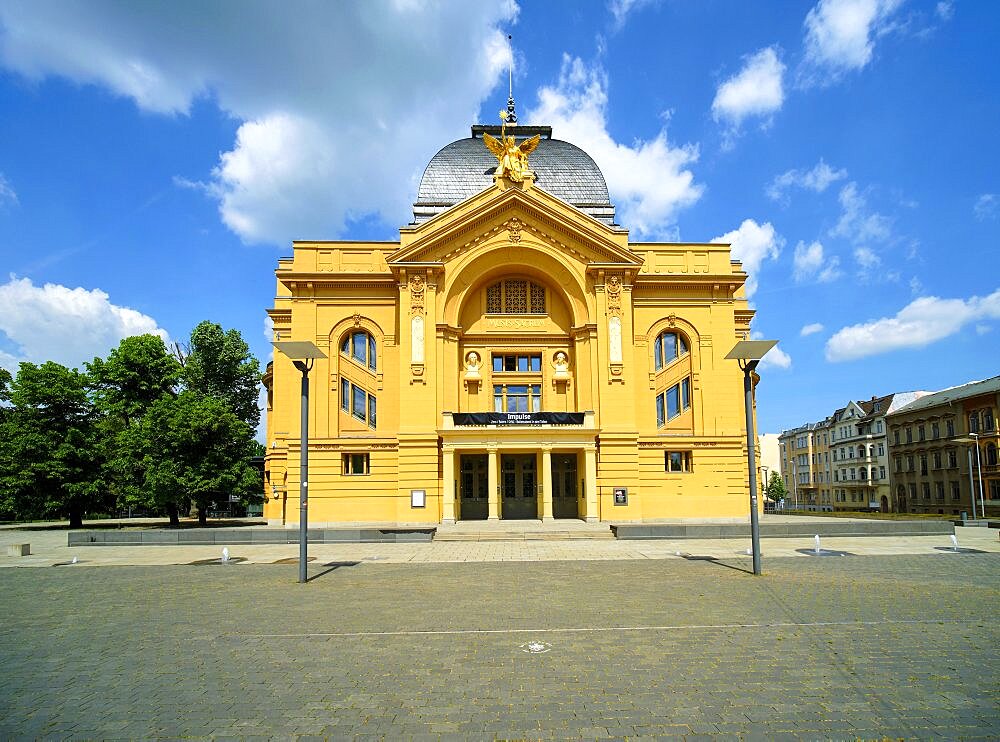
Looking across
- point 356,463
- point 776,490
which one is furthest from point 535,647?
point 776,490

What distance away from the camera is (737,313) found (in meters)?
48.4

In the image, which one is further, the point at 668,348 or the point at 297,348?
the point at 668,348

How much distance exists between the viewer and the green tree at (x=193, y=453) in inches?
1538

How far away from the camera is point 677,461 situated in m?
42.3

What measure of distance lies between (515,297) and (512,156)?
29.4ft

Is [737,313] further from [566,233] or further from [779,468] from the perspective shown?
[779,468]

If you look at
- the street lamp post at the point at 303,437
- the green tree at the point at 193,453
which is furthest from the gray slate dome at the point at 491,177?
the street lamp post at the point at 303,437

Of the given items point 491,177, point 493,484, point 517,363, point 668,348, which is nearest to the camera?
point 493,484

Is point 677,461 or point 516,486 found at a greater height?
point 677,461

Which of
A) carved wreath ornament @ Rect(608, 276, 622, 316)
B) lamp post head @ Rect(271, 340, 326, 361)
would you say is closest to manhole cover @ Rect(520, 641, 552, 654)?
lamp post head @ Rect(271, 340, 326, 361)

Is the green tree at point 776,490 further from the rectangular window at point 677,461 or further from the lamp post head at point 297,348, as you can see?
the lamp post head at point 297,348

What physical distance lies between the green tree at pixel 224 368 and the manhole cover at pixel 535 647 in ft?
179

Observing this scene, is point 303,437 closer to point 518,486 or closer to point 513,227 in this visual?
point 518,486

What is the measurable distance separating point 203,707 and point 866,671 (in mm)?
8327
